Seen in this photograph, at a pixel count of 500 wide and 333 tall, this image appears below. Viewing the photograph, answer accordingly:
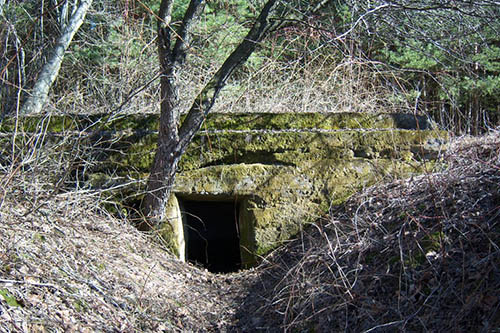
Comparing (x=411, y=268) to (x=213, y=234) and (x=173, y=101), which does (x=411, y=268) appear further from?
(x=213, y=234)

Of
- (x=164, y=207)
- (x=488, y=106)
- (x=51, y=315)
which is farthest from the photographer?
(x=488, y=106)

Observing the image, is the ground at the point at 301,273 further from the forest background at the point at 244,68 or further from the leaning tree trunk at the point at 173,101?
the forest background at the point at 244,68

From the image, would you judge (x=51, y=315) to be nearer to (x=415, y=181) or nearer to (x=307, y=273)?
(x=307, y=273)

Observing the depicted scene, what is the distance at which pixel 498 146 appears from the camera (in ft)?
13.6

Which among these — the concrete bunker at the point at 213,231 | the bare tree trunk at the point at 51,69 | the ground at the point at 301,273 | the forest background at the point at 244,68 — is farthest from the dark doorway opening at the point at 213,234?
the bare tree trunk at the point at 51,69

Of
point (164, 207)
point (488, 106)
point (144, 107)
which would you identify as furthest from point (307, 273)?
point (488, 106)

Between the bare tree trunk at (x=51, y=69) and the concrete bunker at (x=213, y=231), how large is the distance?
237 centimetres

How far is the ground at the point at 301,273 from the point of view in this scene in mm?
3127

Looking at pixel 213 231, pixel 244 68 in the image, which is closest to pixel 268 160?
pixel 213 231

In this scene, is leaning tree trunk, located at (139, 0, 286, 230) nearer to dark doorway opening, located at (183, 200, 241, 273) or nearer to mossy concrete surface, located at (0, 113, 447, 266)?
mossy concrete surface, located at (0, 113, 447, 266)

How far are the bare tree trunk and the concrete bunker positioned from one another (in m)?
2.37

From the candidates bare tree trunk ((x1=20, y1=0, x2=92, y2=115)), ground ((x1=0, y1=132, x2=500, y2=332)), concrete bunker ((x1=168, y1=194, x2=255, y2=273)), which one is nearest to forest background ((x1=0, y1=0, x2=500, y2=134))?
bare tree trunk ((x1=20, y1=0, x2=92, y2=115))

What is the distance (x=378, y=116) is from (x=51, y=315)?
380cm

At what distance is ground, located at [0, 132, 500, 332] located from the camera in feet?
10.3
